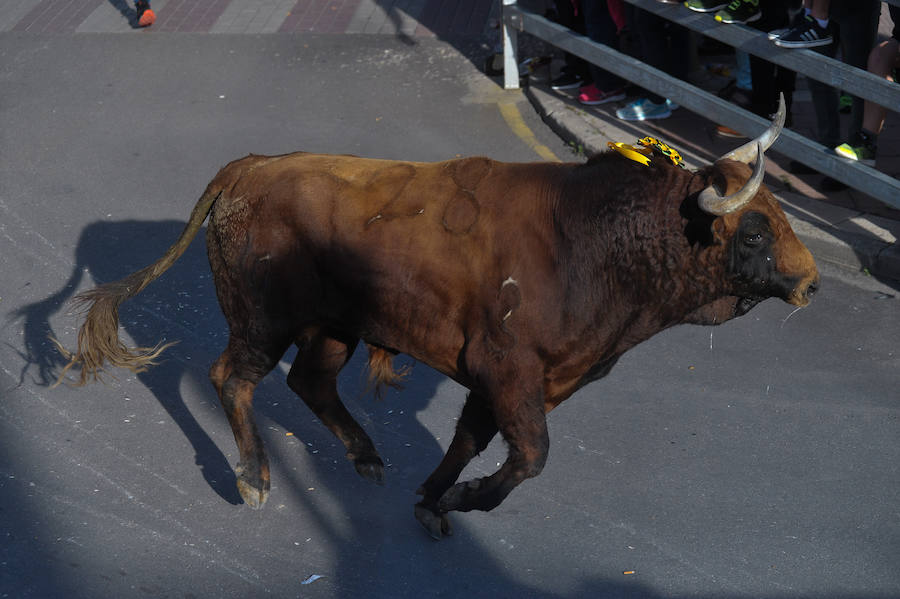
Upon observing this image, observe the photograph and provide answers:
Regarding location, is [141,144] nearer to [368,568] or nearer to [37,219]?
[37,219]

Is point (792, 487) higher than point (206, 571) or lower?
lower

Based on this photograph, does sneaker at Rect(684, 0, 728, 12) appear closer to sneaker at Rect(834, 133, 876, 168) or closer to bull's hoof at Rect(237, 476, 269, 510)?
sneaker at Rect(834, 133, 876, 168)

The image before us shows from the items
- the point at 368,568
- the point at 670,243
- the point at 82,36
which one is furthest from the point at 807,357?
the point at 82,36

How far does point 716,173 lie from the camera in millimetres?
3482

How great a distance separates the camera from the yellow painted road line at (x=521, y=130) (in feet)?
25.3

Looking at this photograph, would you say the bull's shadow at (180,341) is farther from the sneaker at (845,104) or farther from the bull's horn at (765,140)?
the sneaker at (845,104)

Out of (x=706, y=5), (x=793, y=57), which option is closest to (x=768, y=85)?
(x=706, y=5)

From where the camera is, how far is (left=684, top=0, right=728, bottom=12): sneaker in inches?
Result: 279

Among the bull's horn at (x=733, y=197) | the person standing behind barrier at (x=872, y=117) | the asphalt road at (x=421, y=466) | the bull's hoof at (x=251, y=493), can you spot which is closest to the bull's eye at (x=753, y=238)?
the bull's horn at (x=733, y=197)

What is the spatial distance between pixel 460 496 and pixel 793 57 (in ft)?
12.9

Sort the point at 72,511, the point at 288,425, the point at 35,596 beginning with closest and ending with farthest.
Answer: the point at 35,596 < the point at 72,511 < the point at 288,425

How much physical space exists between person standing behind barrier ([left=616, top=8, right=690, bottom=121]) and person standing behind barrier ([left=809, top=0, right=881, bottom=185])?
133 centimetres

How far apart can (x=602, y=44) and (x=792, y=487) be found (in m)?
4.51

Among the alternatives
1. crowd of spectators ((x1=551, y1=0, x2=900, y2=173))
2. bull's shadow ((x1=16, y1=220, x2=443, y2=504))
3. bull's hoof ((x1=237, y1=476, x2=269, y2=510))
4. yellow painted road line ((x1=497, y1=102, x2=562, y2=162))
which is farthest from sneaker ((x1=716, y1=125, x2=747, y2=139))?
bull's hoof ((x1=237, y1=476, x2=269, y2=510))
